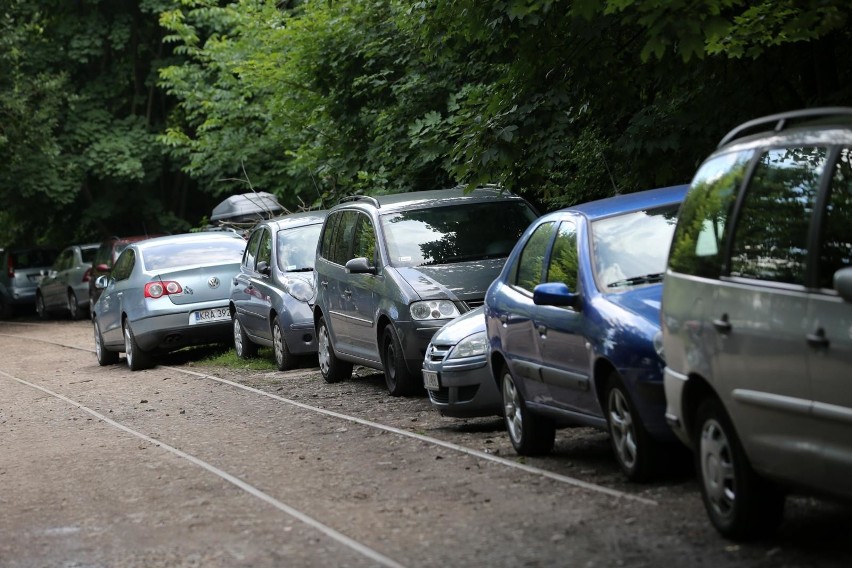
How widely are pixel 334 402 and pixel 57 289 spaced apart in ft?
75.8

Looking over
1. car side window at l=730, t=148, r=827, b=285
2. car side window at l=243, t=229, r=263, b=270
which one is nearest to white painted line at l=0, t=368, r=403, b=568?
car side window at l=730, t=148, r=827, b=285

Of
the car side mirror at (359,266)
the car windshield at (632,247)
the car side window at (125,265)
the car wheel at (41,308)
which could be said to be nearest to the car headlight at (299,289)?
the car side mirror at (359,266)

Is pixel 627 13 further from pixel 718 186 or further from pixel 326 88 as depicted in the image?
pixel 326 88

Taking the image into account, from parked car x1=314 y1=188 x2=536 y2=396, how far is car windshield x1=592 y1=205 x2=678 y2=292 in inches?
163

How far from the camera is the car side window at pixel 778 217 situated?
6215 millimetres

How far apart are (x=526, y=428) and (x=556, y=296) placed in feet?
4.78

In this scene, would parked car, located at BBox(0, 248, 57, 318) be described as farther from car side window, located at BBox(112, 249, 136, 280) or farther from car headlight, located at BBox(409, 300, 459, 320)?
car headlight, located at BBox(409, 300, 459, 320)

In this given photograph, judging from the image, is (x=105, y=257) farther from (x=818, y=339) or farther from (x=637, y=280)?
(x=818, y=339)

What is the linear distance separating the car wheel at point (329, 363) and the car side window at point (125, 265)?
4.87 meters

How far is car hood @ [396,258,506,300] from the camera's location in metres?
13.6

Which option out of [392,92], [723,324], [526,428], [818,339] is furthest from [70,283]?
[818,339]

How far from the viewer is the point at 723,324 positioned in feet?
21.6

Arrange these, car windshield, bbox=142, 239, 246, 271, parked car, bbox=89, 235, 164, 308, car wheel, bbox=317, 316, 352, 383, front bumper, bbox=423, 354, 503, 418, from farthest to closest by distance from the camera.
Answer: parked car, bbox=89, 235, 164, 308 < car windshield, bbox=142, 239, 246, 271 < car wheel, bbox=317, 316, 352, 383 < front bumper, bbox=423, 354, 503, 418

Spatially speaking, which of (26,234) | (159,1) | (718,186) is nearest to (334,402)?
(718,186)
